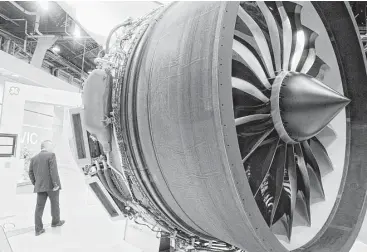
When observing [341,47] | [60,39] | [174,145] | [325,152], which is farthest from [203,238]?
[60,39]

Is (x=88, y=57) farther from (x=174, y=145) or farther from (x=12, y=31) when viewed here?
(x=174, y=145)

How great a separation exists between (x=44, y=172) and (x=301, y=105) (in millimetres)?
5256

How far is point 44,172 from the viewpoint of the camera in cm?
568

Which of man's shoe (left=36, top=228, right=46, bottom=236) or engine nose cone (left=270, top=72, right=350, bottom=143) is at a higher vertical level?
engine nose cone (left=270, top=72, right=350, bottom=143)

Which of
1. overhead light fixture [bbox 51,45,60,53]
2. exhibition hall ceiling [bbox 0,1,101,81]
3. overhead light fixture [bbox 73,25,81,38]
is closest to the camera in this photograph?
exhibition hall ceiling [bbox 0,1,101,81]

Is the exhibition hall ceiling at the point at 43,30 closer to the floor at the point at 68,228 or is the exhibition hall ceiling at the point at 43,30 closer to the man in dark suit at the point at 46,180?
the man in dark suit at the point at 46,180

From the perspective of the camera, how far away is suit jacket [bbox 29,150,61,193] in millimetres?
5656

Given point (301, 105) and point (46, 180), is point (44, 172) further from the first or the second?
point (301, 105)

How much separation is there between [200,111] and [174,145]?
11.3 inches

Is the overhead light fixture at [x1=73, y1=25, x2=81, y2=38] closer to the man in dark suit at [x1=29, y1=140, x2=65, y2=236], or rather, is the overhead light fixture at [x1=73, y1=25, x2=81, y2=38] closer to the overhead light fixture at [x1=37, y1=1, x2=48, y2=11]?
the overhead light fixture at [x1=37, y1=1, x2=48, y2=11]

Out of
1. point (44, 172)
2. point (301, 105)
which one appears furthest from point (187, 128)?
point (44, 172)

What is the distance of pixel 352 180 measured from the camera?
7.73 ft

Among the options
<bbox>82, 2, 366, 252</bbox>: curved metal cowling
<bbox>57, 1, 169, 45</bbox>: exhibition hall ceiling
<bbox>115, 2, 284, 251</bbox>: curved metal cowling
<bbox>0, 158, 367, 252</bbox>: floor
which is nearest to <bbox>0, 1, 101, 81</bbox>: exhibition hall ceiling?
<bbox>0, 158, 367, 252</bbox>: floor

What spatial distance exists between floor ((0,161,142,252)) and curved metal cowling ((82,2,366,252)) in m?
2.65
